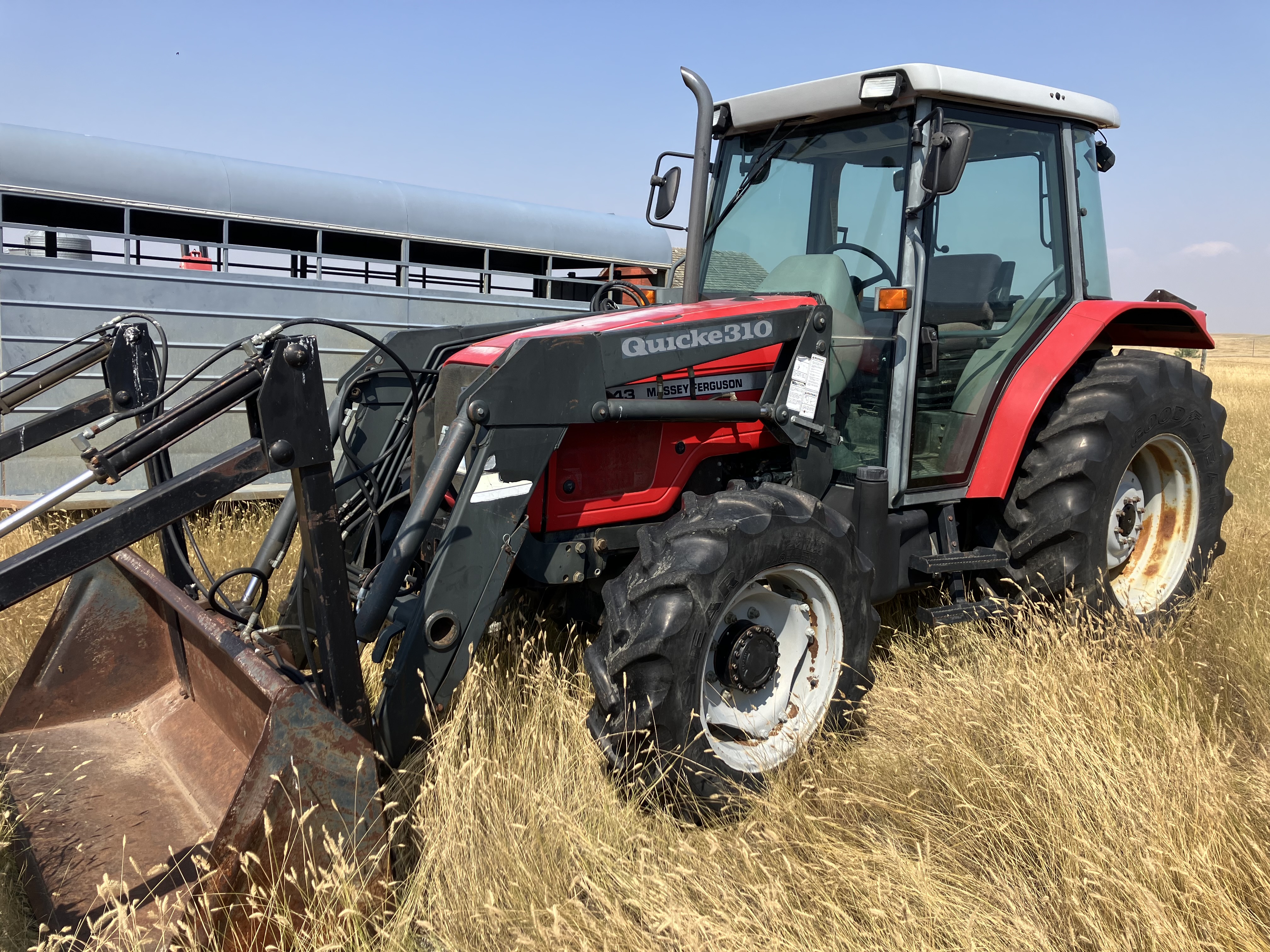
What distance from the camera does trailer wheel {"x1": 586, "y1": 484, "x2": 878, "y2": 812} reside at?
8.81 feet

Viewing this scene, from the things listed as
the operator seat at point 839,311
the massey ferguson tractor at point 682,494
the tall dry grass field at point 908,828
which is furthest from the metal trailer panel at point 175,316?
the operator seat at point 839,311

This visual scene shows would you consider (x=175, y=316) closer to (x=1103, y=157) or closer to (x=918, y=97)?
(x=918, y=97)

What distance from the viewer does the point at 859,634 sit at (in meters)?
3.16

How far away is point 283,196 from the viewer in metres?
7.22

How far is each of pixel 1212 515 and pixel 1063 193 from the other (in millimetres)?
1660

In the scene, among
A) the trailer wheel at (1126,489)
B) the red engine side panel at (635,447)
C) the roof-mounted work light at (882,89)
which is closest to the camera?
the red engine side panel at (635,447)

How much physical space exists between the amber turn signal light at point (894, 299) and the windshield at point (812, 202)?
0.26ft

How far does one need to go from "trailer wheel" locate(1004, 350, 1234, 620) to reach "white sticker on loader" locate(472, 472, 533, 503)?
7.26 ft

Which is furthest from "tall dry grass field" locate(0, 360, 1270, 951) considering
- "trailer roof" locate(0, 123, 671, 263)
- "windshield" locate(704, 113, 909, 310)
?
"trailer roof" locate(0, 123, 671, 263)

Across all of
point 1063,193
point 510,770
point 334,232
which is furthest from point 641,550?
point 334,232

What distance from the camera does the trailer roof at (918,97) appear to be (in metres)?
3.54

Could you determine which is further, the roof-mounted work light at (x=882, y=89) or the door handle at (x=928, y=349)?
the door handle at (x=928, y=349)

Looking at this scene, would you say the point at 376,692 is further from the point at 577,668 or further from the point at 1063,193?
the point at 1063,193

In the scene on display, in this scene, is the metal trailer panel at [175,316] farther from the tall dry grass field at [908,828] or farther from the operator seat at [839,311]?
→ the operator seat at [839,311]
